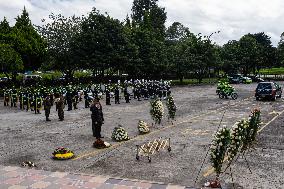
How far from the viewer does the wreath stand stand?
12.5 metres

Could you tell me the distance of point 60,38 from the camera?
52031 mm

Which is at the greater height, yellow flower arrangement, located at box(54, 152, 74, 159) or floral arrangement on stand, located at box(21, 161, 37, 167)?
yellow flower arrangement, located at box(54, 152, 74, 159)

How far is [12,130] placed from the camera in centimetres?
1848

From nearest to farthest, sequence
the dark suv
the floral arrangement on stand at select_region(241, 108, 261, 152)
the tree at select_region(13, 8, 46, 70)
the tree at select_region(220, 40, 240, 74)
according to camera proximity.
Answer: the floral arrangement on stand at select_region(241, 108, 261, 152)
the dark suv
the tree at select_region(13, 8, 46, 70)
the tree at select_region(220, 40, 240, 74)

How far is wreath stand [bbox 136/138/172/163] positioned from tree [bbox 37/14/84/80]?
37006 mm

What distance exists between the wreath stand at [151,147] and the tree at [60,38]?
3701 centimetres

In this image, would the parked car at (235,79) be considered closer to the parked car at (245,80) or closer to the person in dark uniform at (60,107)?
the parked car at (245,80)

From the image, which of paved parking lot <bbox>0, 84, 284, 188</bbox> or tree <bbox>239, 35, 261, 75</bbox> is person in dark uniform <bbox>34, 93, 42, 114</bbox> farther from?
tree <bbox>239, 35, 261, 75</bbox>

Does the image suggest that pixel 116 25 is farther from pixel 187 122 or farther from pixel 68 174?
pixel 68 174

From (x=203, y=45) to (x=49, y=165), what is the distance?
47.8 metres

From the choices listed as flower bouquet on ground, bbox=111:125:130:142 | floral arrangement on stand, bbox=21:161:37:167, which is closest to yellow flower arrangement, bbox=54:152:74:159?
floral arrangement on stand, bbox=21:161:37:167

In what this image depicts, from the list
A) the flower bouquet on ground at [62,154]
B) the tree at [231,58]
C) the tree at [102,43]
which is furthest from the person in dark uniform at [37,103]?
the tree at [231,58]

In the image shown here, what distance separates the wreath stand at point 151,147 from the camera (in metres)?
12.5

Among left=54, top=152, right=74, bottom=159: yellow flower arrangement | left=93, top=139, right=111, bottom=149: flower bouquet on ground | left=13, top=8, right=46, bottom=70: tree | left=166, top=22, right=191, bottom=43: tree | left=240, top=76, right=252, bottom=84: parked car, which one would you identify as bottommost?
left=54, top=152, right=74, bottom=159: yellow flower arrangement
